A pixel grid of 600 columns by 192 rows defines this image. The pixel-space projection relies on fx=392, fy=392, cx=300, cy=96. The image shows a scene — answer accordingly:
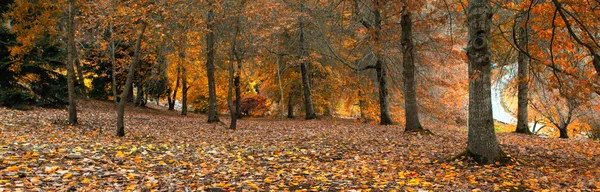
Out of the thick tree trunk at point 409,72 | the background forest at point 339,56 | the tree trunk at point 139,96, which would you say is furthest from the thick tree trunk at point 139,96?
the thick tree trunk at point 409,72

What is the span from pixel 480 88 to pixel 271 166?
3.91 meters

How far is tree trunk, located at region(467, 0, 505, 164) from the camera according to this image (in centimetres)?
655

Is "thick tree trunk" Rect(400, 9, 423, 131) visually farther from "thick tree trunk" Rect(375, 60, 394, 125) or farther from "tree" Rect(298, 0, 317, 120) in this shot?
"tree" Rect(298, 0, 317, 120)

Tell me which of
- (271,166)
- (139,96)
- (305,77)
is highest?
(305,77)

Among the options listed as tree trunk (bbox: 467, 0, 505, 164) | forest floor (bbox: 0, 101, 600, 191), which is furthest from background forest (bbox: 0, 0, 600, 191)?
forest floor (bbox: 0, 101, 600, 191)

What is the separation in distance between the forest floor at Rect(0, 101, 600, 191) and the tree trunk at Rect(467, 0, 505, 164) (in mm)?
313

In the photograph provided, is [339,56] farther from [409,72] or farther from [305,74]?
[409,72]

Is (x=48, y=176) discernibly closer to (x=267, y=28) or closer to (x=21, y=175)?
(x=21, y=175)

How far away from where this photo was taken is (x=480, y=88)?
22.1 ft

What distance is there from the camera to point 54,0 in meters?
11.5

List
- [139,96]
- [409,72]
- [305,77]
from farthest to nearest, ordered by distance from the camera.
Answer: [139,96], [305,77], [409,72]

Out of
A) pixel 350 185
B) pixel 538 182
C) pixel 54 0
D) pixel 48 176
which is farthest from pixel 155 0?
pixel 538 182

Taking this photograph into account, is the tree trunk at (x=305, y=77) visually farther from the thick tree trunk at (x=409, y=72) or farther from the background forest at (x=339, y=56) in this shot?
the thick tree trunk at (x=409, y=72)

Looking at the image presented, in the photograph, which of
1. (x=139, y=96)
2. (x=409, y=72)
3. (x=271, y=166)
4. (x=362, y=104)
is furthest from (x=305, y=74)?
(x=271, y=166)
